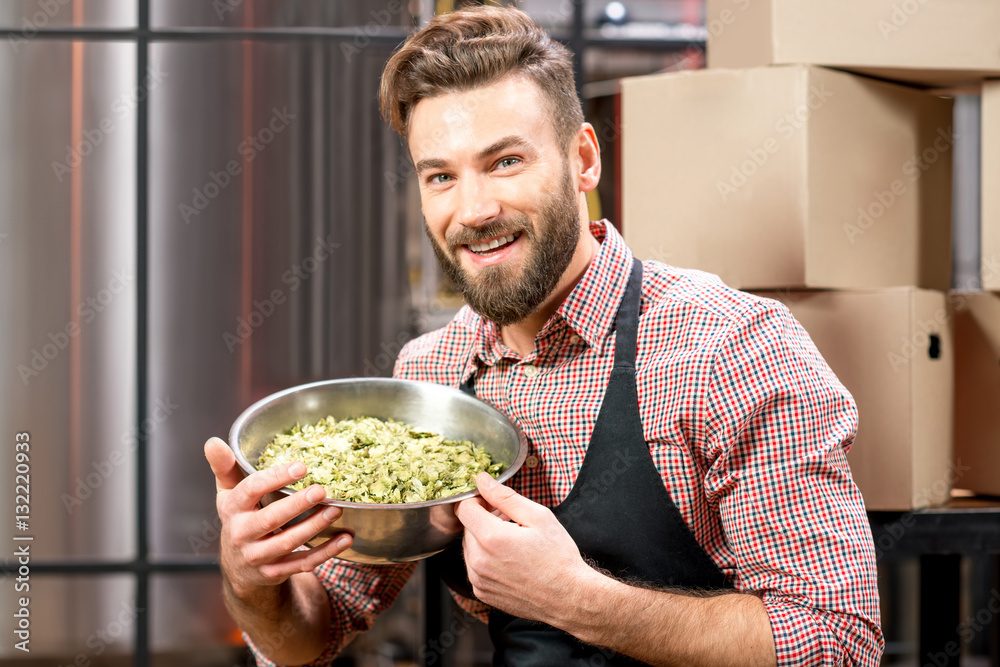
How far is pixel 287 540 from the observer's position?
42.4 inches

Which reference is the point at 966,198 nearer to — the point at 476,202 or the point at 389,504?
the point at 476,202

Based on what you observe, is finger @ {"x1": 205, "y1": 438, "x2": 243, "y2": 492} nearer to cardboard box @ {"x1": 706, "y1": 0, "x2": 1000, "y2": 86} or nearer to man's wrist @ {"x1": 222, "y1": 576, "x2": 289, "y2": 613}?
man's wrist @ {"x1": 222, "y1": 576, "x2": 289, "y2": 613}

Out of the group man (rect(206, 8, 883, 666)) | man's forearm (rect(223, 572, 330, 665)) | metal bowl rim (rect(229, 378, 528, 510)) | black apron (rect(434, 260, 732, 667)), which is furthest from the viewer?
man's forearm (rect(223, 572, 330, 665))

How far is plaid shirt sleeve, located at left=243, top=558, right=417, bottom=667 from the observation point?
1.53 m

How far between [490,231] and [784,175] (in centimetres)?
63

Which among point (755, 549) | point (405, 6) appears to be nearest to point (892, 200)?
point (755, 549)

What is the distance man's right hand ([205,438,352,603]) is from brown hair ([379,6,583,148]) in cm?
67

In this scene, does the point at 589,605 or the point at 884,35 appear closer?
the point at 589,605

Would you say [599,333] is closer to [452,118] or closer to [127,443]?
[452,118]

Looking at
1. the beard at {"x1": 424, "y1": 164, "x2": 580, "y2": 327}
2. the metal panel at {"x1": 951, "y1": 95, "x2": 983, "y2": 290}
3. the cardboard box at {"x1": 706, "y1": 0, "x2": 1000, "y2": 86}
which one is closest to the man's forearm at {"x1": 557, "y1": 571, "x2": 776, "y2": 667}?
the beard at {"x1": 424, "y1": 164, "x2": 580, "y2": 327}

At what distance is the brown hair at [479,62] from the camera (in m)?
1.30

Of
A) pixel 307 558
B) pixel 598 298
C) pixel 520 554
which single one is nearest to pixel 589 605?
pixel 520 554

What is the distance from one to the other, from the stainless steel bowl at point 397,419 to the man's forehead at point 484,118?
1.34 ft

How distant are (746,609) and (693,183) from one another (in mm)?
852
